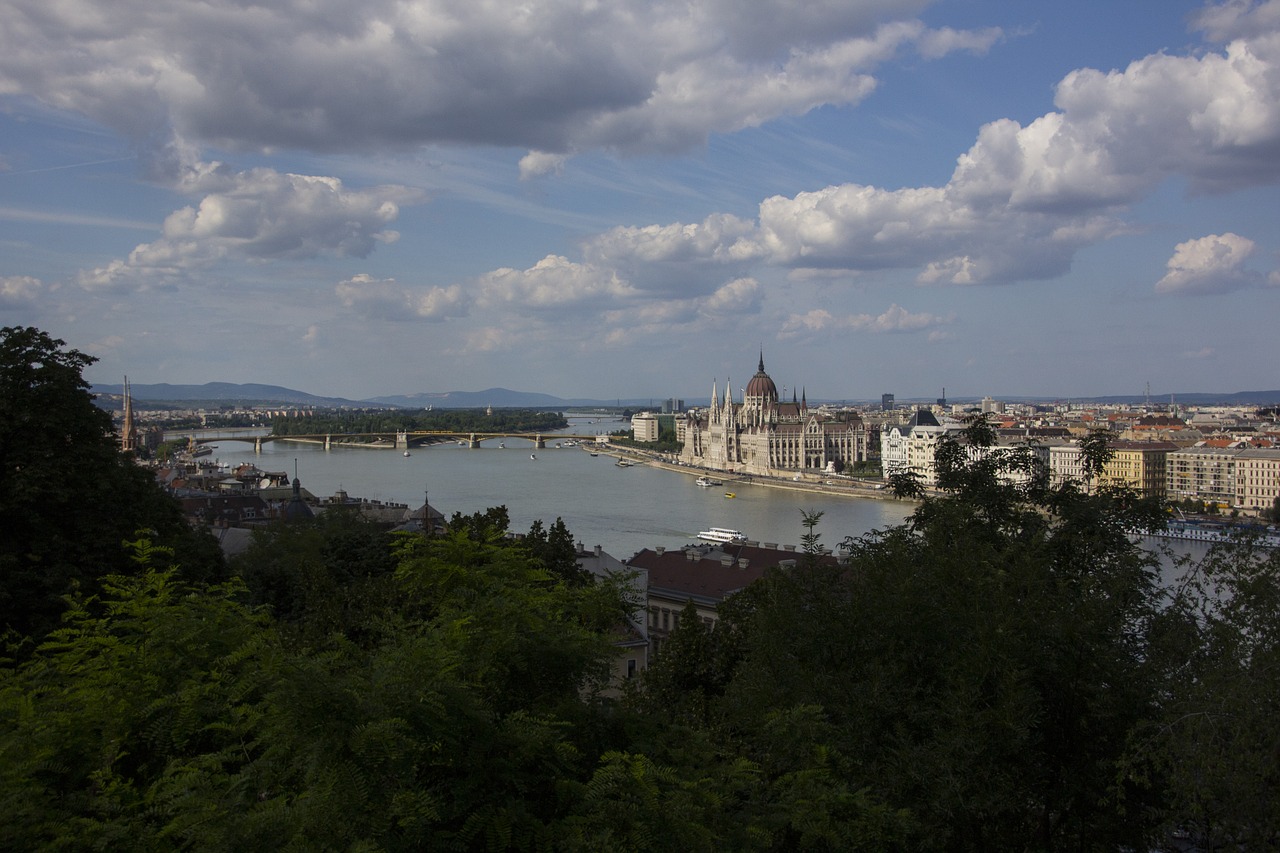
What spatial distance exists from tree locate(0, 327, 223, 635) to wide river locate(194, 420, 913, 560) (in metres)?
13.3

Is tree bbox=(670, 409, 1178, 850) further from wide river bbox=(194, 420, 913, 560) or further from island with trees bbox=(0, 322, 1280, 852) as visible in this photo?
wide river bbox=(194, 420, 913, 560)

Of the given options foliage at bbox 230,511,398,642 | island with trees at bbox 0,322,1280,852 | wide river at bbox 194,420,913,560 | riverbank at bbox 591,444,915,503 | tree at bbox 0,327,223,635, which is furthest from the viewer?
riverbank at bbox 591,444,915,503

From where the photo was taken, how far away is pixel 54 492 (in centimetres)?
755

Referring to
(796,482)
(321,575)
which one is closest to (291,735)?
(321,575)

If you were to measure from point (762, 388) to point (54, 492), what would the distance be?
68.8 meters

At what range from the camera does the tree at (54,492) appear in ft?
23.6

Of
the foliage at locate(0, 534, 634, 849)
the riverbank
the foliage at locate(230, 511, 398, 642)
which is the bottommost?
the riverbank

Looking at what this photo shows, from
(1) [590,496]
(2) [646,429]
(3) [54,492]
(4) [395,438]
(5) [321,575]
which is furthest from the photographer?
(2) [646,429]

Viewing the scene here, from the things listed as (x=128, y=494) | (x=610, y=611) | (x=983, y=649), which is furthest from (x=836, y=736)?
(x=128, y=494)

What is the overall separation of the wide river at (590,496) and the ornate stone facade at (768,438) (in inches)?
228

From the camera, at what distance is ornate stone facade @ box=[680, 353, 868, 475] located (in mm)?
65500

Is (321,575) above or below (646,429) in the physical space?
above

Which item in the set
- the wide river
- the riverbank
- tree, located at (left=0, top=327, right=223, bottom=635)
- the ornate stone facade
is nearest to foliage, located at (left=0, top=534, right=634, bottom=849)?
tree, located at (left=0, top=327, right=223, bottom=635)

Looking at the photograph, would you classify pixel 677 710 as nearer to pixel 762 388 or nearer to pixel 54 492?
pixel 54 492
